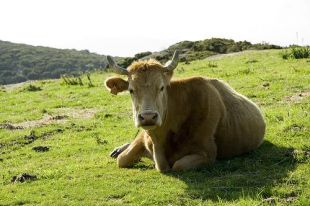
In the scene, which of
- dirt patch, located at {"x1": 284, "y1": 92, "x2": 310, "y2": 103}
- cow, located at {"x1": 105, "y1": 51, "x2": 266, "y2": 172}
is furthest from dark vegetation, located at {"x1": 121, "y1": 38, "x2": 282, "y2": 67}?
cow, located at {"x1": 105, "y1": 51, "x2": 266, "y2": 172}

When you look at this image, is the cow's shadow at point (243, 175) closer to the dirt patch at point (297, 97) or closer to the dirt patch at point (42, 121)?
the dirt patch at point (297, 97)

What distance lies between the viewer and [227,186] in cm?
870

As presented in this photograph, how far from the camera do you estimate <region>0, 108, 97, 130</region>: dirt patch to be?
1758 cm

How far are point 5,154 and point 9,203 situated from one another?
4.95 metres

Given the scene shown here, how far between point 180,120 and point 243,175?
1707mm

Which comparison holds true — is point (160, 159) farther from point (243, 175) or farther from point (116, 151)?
point (116, 151)

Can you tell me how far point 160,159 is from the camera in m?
10.2

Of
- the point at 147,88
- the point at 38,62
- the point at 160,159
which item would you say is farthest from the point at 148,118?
the point at 38,62

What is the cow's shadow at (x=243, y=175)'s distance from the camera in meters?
8.32

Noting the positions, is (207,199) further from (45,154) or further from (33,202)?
(45,154)

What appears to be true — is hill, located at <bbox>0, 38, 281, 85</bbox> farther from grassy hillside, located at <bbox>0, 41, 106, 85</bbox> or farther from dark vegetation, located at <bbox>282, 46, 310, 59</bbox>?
dark vegetation, located at <bbox>282, 46, 310, 59</bbox>

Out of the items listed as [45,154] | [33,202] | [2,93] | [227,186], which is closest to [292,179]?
[227,186]

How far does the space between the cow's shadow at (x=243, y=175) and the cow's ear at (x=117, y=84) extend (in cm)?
188

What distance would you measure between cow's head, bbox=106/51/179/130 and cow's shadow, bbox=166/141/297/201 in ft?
3.73
